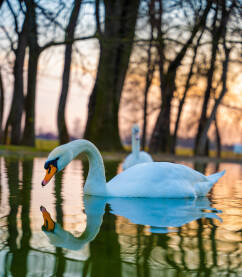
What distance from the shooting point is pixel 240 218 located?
553cm

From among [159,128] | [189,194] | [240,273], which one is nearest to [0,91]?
[159,128]

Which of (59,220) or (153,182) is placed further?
(153,182)

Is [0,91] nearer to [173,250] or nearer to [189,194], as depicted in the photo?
[189,194]

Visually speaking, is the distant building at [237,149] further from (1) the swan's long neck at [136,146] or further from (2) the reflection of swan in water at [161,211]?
(2) the reflection of swan in water at [161,211]

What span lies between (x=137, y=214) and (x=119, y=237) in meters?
1.36

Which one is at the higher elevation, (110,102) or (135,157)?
(110,102)

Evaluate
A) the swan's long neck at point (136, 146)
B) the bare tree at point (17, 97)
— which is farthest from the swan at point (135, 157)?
the bare tree at point (17, 97)

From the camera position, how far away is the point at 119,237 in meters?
4.22

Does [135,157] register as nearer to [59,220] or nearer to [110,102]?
[59,220]

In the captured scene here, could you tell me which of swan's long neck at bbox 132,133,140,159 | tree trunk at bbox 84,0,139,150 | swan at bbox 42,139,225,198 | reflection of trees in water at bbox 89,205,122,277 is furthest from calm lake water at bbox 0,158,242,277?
tree trunk at bbox 84,0,139,150

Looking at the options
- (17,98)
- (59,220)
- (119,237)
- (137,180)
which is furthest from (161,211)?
(17,98)

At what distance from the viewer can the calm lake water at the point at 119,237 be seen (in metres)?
3.23

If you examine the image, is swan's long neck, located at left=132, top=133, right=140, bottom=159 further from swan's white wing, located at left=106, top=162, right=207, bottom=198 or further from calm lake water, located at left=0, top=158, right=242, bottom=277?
calm lake water, located at left=0, top=158, right=242, bottom=277

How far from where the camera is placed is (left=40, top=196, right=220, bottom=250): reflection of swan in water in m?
4.15
